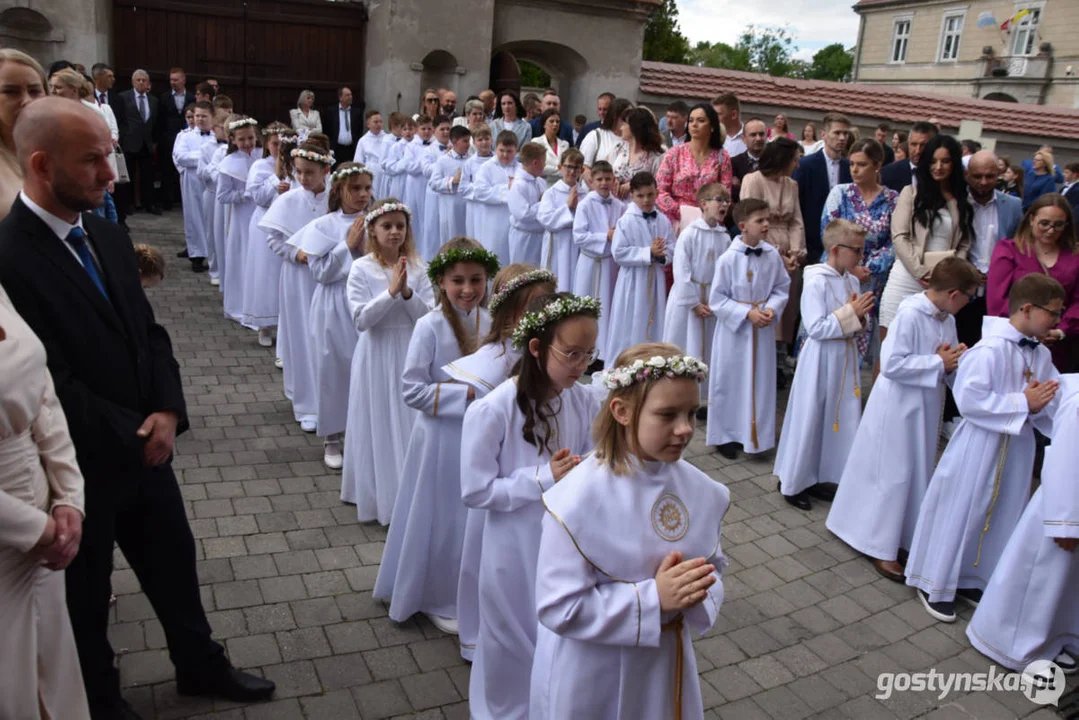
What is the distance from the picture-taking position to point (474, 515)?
3.98 metres

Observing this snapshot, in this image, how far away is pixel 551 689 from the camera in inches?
111

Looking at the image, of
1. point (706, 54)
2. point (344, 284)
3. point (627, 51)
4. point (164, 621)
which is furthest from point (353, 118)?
point (706, 54)

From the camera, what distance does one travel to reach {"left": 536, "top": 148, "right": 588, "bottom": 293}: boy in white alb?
920cm

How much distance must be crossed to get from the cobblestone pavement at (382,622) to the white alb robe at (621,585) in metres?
1.27

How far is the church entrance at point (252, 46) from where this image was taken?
1593 centimetres

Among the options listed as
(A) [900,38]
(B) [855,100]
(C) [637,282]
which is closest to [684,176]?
(C) [637,282]

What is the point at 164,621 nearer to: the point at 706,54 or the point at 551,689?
the point at 551,689

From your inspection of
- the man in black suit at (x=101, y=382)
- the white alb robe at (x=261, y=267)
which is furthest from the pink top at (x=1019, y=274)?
the white alb robe at (x=261, y=267)

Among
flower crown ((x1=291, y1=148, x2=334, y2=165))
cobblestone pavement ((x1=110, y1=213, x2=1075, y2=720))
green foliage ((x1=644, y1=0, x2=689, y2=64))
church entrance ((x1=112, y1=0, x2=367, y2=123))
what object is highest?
green foliage ((x1=644, y1=0, x2=689, y2=64))

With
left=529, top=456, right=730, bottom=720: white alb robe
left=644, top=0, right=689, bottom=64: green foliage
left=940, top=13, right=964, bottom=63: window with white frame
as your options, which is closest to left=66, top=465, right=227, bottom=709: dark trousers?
left=529, top=456, right=730, bottom=720: white alb robe

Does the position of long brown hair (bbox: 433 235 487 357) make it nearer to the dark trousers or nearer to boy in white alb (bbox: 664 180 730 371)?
the dark trousers

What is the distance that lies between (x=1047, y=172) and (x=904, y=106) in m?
5.37

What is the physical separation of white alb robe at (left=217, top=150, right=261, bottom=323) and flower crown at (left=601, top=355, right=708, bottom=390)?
795 centimetres

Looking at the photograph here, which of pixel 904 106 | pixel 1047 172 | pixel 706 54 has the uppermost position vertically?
pixel 706 54
